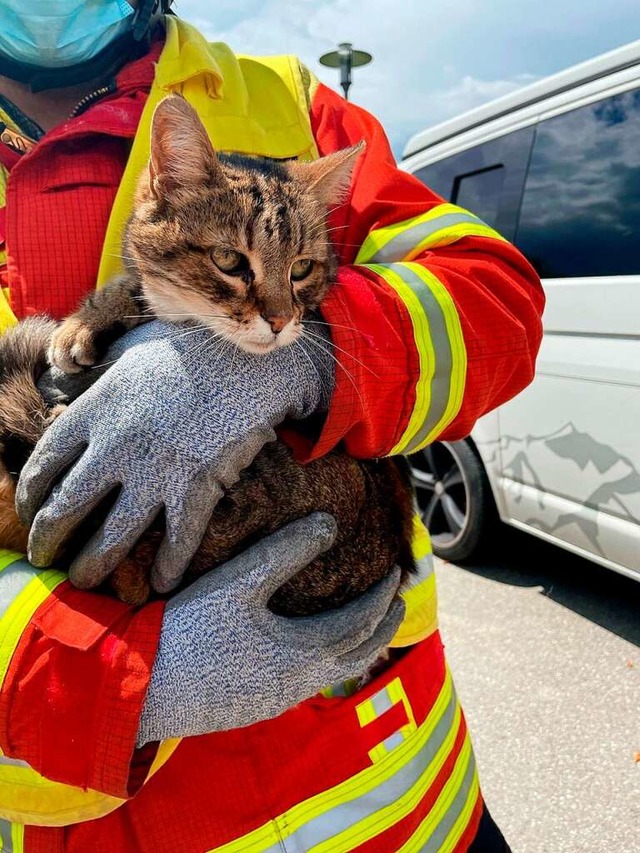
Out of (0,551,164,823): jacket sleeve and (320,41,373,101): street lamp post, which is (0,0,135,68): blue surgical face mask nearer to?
(0,551,164,823): jacket sleeve

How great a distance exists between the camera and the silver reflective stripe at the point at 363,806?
1156 mm

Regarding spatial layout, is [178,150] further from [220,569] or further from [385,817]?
[385,817]

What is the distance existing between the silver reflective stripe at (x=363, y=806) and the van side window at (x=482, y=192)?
132 inches

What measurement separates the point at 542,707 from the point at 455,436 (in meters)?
2.19

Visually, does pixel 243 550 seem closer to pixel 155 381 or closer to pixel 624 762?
pixel 155 381

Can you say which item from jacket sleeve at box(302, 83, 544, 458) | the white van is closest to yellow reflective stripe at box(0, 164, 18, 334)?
jacket sleeve at box(302, 83, 544, 458)

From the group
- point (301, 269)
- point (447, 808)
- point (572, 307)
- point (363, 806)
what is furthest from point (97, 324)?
point (572, 307)

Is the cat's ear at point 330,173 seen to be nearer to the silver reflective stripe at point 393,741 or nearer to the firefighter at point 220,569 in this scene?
the firefighter at point 220,569

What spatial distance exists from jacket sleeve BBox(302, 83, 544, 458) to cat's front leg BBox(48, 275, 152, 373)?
1.59 ft

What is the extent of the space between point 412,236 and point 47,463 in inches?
34.4

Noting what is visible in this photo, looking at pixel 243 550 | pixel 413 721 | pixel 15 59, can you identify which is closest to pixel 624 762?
pixel 413 721

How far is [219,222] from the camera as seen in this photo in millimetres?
1542

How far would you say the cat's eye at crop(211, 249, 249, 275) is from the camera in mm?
1539

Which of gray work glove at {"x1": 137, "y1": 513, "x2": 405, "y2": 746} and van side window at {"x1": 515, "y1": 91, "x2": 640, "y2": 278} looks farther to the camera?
van side window at {"x1": 515, "y1": 91, "x2": 640, "y2": 278}
